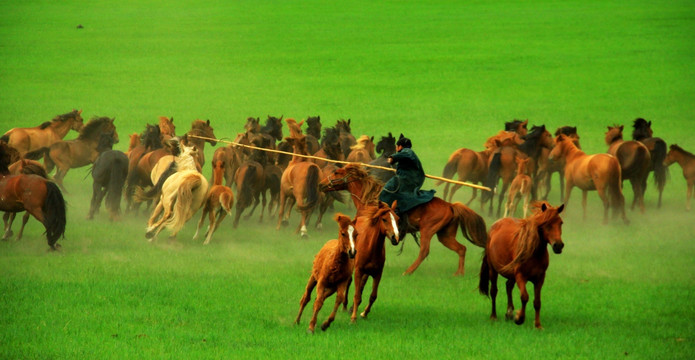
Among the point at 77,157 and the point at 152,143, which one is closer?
the point at 152,143

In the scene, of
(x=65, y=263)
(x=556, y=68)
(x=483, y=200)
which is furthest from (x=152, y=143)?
(x=556, y=68)

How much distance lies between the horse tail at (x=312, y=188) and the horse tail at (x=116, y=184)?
3768 mm

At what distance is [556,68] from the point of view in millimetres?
42781

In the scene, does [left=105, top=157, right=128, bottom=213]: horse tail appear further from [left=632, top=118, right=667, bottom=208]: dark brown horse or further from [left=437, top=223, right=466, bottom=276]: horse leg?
[left=632, top=118, right=667, bottom=208]: dark brown horse

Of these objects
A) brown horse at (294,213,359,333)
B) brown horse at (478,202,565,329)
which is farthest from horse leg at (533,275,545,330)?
brown horse at (294,213,359,333)

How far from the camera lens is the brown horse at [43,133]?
21984 mm

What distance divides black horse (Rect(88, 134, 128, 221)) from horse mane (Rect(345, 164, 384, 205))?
21.7 ft

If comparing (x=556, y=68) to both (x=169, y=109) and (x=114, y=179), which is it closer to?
(x=169, y=109)

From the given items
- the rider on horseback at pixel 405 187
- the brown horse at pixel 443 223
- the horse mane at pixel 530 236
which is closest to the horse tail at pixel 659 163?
the brown horse at pixel 443 223

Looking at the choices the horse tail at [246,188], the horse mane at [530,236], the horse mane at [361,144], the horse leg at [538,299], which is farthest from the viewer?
the horse mane at [361,144]

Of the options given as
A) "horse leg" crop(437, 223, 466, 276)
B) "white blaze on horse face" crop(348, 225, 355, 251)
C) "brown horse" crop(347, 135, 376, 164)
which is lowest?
"horse leg" crop(437, 223, 466, 276)

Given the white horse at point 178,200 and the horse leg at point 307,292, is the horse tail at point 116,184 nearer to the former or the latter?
the white horse at point 178,200

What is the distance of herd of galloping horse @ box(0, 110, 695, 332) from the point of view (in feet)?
36.1

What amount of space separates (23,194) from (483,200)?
991cm
